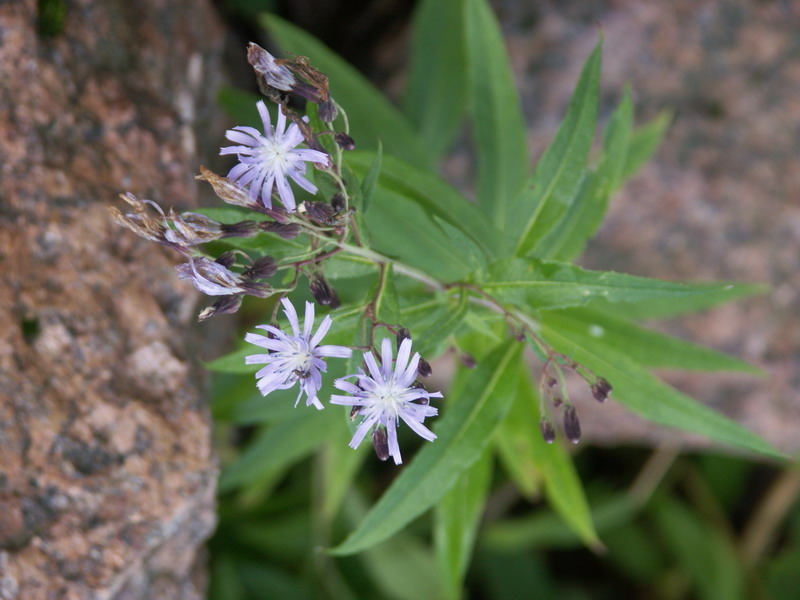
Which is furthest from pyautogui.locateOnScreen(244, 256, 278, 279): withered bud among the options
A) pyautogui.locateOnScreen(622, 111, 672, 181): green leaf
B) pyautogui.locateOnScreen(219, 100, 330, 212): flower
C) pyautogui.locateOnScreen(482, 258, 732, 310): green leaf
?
pyautogui.locateOnScreen(622, 111, 672, 181): green leaf

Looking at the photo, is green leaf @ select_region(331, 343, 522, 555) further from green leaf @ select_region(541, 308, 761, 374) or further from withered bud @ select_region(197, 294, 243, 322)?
withered bud @ select_region(197, 294, 243, 322)

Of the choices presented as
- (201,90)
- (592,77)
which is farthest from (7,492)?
(592,77)

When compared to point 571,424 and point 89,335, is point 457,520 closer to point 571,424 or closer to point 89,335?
point 571,424

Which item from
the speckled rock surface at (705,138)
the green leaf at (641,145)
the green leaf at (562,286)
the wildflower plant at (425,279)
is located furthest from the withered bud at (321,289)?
the speckled rock surface at (705,138)

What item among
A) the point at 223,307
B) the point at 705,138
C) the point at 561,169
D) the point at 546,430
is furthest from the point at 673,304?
the point at 223,307

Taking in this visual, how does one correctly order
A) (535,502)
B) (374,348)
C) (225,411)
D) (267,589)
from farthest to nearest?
1. (535,502)
2. (267,589)
3. (225,411)
4. (374,348)

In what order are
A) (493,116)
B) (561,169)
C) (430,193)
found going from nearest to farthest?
1. (561,169)
2. (430,193)
3. (493,116)

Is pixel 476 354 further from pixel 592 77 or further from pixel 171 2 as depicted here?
pixel 171 2
